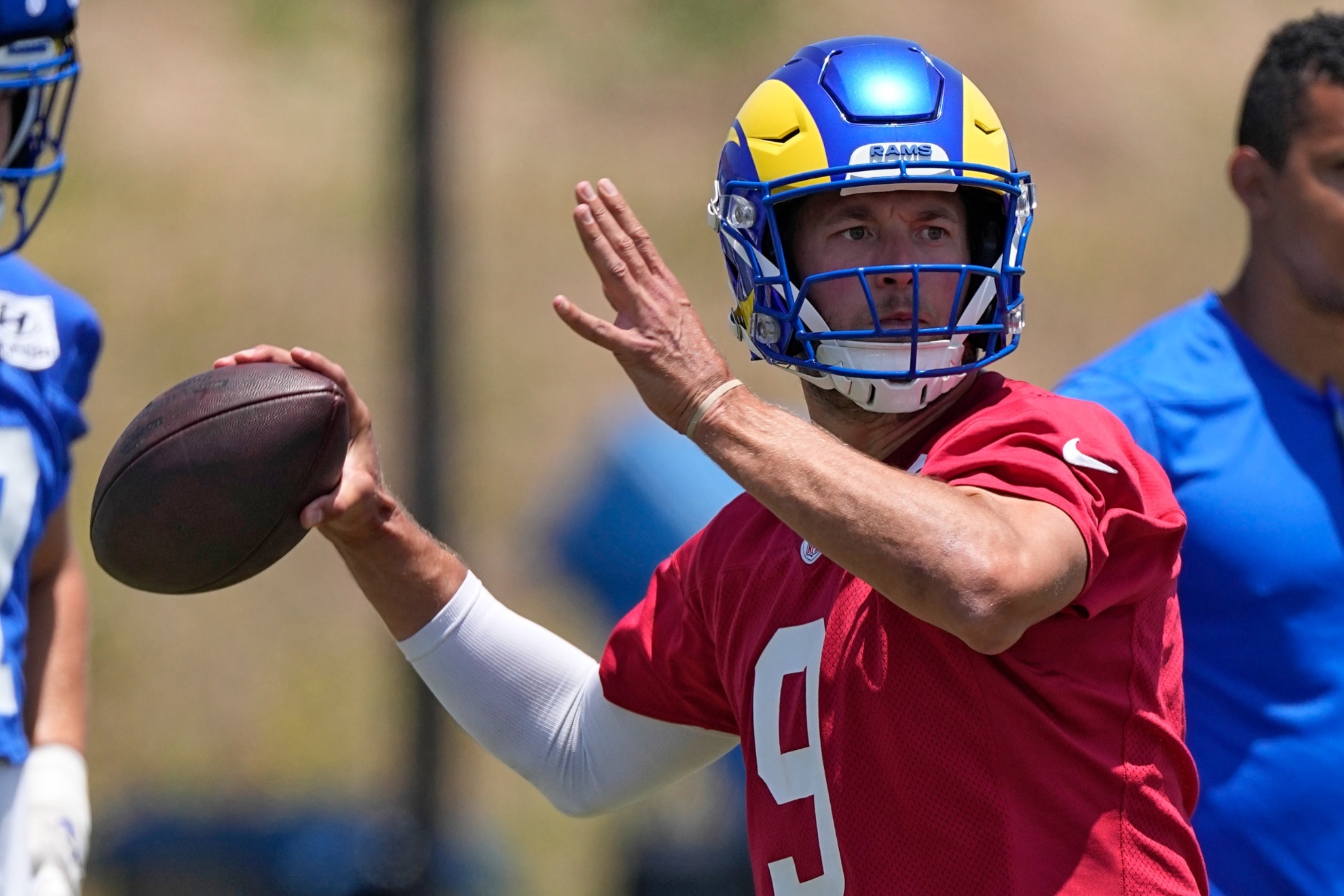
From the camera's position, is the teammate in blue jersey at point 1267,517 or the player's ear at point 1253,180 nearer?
the teammate in blue jersey at point 1267,517

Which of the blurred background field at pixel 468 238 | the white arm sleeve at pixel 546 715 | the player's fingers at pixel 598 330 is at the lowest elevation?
the blurred background field at pixel 468 238

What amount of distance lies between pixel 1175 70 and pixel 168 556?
13.6m

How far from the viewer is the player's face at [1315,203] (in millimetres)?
3551

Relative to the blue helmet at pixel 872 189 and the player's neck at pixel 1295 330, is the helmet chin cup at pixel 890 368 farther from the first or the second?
the player's neck at pixel 1295 330

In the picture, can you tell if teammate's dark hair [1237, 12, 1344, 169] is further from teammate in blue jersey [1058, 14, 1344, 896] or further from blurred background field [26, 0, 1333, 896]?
blurred background field [26, 0, 1333, 896]

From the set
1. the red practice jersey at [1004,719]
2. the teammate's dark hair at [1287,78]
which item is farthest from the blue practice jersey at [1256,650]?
the red practice jersey at [1004,719]

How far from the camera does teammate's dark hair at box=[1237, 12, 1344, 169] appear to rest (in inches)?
146

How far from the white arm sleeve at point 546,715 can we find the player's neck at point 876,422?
61 centimetres

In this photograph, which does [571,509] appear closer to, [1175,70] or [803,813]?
[803,813]

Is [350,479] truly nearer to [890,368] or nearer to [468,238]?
[890,368]

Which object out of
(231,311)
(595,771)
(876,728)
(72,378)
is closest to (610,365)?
(231,311)

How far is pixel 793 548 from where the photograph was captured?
8.39 ft

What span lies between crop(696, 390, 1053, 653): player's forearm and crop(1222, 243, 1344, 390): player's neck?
1695 millimetres

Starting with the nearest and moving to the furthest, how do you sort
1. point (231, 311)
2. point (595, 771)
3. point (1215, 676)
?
point (595, 771) → point (1215, 676) → point (231, 311)
